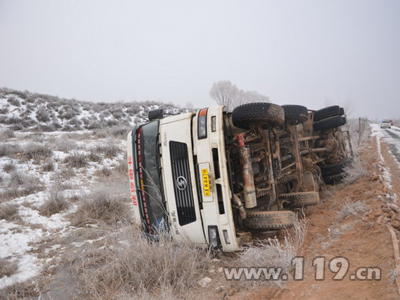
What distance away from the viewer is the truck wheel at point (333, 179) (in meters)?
5.92

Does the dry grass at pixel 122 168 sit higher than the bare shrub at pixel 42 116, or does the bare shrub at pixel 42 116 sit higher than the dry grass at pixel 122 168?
the bare shrub at pixel 42 116

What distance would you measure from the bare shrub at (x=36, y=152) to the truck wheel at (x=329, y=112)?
366 inches

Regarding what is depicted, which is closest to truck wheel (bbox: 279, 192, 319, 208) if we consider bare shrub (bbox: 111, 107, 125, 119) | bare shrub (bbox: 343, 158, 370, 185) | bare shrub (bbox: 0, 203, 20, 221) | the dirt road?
the dirt road

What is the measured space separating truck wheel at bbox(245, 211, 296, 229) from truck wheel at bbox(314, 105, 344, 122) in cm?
378

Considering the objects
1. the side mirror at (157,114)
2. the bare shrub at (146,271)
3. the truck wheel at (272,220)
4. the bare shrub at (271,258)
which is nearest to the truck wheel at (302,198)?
the truck wheel at (272,220)

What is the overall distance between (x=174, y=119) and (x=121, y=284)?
2242 millimetres

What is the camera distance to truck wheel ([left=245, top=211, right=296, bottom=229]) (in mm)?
3265

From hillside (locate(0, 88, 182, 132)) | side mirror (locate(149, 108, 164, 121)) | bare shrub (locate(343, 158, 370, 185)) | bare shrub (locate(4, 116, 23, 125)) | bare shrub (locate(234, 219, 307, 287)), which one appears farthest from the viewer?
hillside (locate(0, 88, 182, 132))

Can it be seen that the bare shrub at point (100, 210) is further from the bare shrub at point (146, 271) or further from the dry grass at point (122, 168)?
the dry grass at point (122, 168)

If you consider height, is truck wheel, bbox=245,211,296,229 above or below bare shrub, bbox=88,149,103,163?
below

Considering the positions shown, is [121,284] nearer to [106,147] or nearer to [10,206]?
[10,206]

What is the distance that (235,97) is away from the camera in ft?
118

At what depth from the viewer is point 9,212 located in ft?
17.5

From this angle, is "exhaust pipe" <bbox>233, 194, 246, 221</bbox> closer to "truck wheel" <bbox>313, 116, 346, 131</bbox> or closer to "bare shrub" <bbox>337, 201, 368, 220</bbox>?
"bare shrub" <bbox>337, 201, 368, 220</bbox>
